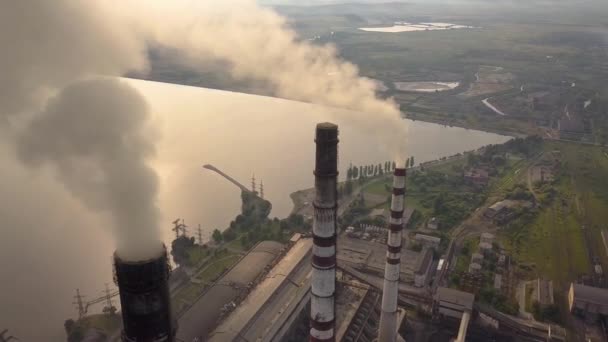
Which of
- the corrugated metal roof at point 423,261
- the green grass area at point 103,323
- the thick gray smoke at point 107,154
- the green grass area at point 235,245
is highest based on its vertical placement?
the thick gray smoke at point 107,154

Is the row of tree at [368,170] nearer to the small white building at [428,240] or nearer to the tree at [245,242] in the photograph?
the small white building at [428,240]

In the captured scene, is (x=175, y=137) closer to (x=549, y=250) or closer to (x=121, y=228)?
(x=549, y=250)

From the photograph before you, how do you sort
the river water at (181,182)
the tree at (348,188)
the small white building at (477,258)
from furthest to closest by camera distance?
1. the tree at (348,188)
2. the small white building at (477,258)
3. the river water at (181,182)

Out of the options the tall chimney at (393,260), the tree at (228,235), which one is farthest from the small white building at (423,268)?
the tree at (228,235)

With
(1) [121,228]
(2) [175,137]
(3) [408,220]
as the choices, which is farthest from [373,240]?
(2) [175,137]

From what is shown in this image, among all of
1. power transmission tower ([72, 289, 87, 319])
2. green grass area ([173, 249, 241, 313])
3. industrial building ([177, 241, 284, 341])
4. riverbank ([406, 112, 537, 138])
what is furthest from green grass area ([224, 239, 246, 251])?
riverbank ([406, 112, 537, 138])

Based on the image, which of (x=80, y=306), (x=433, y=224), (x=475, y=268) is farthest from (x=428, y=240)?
(x=80, y=306)
